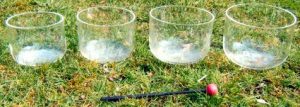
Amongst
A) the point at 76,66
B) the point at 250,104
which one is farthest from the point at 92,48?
the point at 250,104

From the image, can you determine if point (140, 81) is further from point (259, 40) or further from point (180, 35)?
point (259, 40)

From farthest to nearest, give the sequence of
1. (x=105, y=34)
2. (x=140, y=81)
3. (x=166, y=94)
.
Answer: (x=105, y=34)
(x=140, y=81)
(x=166, y=94)

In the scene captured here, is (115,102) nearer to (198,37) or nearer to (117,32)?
(117,32)

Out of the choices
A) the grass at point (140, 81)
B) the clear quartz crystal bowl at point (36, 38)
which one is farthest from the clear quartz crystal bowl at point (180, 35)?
the clear quartz crystal bowl at point (36, 38)

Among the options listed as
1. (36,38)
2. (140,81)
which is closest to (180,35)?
(140,81)

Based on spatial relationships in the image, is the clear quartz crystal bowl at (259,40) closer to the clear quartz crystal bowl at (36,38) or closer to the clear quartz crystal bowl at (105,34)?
the clear quartz crystal bowl at (105,34)

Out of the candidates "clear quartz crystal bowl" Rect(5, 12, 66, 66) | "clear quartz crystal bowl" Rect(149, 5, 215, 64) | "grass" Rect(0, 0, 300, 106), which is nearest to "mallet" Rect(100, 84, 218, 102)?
"grass" Rect(0, 0, 300, 106)
